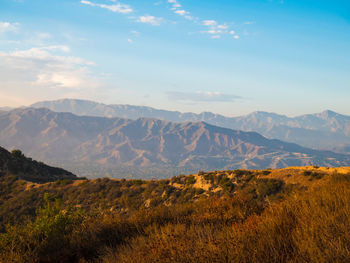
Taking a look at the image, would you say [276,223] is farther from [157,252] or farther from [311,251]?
[157,252]

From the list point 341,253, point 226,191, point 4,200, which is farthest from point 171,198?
point 341,253

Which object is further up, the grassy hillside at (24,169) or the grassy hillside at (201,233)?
the grassy hillside at (201,233)

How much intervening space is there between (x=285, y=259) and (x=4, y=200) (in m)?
36.0

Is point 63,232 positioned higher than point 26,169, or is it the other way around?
point 63,232

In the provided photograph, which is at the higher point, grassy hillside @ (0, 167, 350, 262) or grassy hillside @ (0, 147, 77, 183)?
grassy hillside @ (0, 167, 350, 262)

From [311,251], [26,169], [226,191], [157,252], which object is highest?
[311,251]

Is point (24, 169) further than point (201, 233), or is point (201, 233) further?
point (24, 169)

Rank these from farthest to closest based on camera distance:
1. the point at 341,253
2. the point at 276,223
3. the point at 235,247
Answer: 1. the point at 276,223
2. the point at 235,247
3. the point at 341,253

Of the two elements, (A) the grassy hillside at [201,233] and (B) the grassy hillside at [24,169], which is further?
(B) the grassy hillside at [24,169]

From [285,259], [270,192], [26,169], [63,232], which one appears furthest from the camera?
[26,169]

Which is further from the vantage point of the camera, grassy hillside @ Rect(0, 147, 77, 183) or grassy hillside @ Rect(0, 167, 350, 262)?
grassy hillside @ Rect(0, 147, 77, 183)

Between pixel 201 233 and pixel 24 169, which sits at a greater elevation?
pixel 201 233

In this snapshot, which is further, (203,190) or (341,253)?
(203,190)

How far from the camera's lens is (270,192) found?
23.5m
